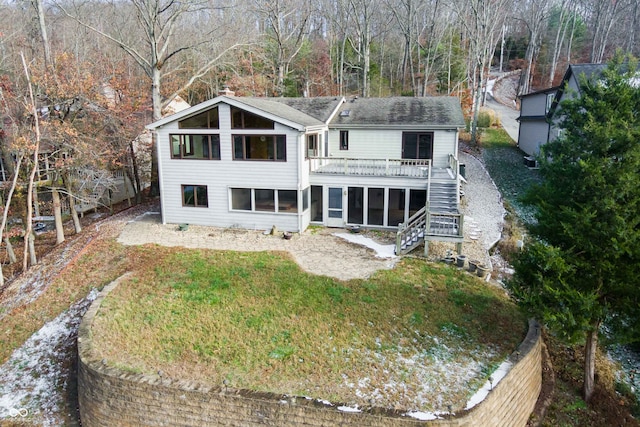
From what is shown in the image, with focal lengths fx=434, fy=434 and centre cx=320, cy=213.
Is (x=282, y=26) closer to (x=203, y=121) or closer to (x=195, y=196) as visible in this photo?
(x=203, y=121)

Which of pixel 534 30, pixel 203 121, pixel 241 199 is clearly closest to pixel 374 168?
pixel 241 199

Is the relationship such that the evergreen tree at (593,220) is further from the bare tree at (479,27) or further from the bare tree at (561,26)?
the bare tree at (561,26)

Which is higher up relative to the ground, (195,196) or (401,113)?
(401,113)

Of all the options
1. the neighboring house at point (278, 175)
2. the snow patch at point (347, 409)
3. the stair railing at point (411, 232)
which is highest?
the neighboring house at point (278, 175)

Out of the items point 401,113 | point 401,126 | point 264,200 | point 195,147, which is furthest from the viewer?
point 401,113

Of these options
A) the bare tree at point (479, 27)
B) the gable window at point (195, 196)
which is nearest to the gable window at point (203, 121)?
the gable window at point (195, 196)

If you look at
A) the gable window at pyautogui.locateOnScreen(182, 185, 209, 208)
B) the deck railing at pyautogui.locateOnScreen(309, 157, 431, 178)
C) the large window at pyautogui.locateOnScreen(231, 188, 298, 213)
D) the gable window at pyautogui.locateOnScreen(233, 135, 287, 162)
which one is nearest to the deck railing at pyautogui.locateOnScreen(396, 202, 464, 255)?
the deck railing at pyautogui.locateOnScreen(309, 157, 431, 178)
